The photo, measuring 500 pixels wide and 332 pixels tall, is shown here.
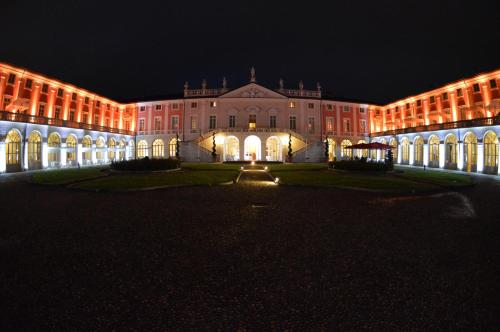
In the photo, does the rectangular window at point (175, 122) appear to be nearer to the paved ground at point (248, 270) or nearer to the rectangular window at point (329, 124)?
the rectangular window at point (329, 124)

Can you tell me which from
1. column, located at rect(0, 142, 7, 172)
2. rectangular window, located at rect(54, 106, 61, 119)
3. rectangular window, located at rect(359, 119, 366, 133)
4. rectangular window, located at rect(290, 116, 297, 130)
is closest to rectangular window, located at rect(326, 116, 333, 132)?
rectangular window, located at rect(359, 119, 366, 133)

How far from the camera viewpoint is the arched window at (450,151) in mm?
37406

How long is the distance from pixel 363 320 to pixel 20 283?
5.84 m

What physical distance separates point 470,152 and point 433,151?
6.35 meters

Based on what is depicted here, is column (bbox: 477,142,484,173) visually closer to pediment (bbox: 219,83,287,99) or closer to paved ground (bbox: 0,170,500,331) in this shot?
paved ground (bbox: 0,170,500,331)

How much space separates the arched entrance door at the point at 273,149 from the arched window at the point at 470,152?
26517 mm

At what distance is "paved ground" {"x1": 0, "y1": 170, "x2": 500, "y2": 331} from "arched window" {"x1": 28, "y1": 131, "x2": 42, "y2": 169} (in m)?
29.5

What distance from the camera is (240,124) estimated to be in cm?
5522

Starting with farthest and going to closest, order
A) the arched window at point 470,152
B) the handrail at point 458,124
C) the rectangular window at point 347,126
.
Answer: the rectangular window at point 347,126 < the arched window at point 470,152 < the handrail at point 458,124

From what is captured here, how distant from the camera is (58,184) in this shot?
19172mm

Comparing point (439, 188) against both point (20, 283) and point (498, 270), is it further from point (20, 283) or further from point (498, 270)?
point (20, 283)

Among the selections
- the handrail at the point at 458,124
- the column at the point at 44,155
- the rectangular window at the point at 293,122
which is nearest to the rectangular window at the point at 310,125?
the rectangular window at the point at 293,122

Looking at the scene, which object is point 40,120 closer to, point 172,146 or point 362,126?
point 172,146

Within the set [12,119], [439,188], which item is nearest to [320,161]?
[439,188]
